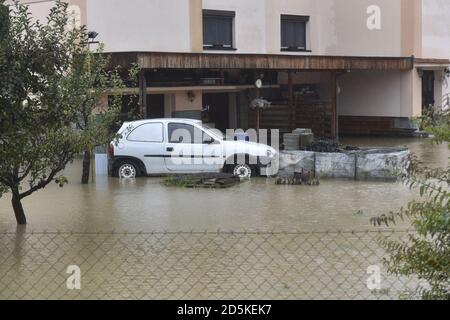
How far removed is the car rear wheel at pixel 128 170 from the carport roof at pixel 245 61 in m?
2.47

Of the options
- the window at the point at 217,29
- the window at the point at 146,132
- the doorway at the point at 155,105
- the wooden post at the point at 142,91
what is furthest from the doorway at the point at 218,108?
the window at the point at 146,132

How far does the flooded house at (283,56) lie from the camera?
77.0 feet

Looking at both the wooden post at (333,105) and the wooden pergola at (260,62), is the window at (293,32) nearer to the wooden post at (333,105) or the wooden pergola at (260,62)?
the wooden pergola at (260,62)

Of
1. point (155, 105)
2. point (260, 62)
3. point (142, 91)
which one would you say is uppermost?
point (260, 62)

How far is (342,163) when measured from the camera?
1777 cm

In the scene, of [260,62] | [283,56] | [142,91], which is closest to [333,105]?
[283,56]

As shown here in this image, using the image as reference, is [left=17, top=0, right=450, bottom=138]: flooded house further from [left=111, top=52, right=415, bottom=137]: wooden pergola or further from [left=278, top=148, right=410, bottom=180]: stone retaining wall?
[left=278, top=148, right=410, bottom=180]: stone retaining wall

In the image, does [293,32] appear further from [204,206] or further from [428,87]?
[204,206]

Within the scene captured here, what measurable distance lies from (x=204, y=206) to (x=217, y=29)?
13345 millimetres

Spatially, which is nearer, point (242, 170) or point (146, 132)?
point (242, 170)

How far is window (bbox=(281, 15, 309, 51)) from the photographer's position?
1104 inches

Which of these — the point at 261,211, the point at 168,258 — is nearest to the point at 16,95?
the point at 168,258
